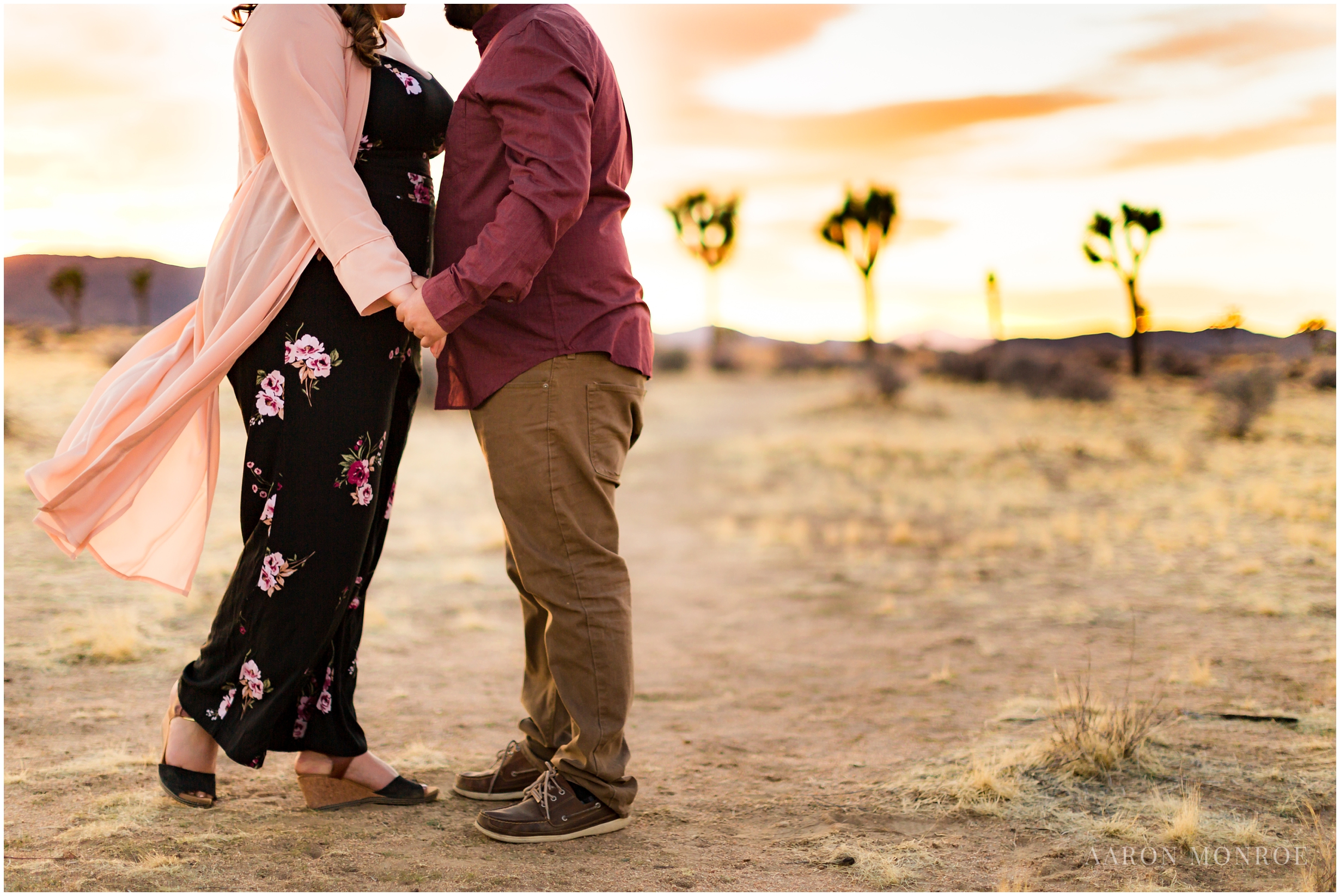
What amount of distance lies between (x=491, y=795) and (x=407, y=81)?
5.84 feet

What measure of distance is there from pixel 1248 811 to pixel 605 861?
160cm

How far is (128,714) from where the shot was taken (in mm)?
3023

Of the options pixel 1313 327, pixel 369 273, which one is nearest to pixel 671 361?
pixel 1313 327

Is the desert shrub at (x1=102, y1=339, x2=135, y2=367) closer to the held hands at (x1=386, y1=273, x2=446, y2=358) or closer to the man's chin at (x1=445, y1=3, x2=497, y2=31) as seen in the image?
the man's chin at (x1=445, y1=3, x2=497, y2=31)

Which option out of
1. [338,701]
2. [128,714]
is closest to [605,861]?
[338,701]

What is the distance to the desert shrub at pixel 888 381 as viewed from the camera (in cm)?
1817

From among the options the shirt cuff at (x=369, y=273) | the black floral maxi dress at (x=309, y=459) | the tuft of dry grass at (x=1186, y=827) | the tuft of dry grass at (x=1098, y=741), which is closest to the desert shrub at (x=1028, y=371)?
the tuft of dry grass at (x=1098, y=741)

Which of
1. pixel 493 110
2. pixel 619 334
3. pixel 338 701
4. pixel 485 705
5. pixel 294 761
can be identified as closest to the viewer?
pixel 493 110

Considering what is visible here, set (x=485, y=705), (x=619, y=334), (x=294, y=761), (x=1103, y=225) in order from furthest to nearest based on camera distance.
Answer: (x=1103, y=225) → (x=485, y=705) → (x=294, y=761) → (x=619, y=334)

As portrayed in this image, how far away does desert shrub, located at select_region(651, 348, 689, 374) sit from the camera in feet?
103

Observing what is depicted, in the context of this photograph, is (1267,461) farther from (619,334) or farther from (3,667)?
(3,667)

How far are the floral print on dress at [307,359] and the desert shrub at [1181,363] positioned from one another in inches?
853

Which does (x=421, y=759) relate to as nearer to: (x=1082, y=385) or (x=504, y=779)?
(x=504, y=779)

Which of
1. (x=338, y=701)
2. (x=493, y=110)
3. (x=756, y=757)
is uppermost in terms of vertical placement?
(x=493, y=110)
